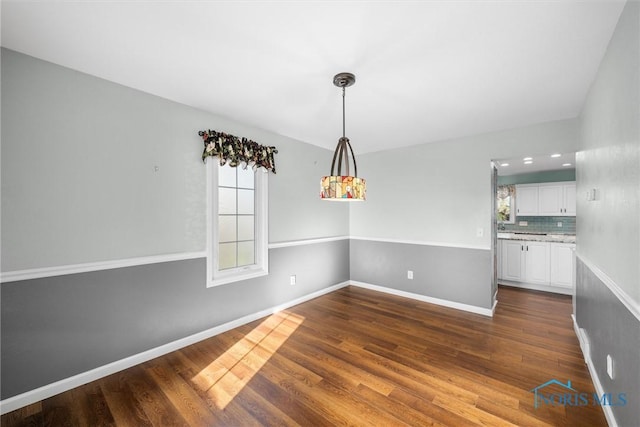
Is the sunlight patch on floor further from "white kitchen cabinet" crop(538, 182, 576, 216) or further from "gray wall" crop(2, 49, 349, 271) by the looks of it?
"white kitchen cabinet" crop(538, 182, 576, 216)

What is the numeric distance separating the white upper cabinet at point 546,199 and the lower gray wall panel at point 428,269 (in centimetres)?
271

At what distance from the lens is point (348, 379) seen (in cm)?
226

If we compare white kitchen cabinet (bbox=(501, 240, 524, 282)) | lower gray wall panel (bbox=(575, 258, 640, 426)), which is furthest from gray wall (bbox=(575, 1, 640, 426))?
white kitchen cabinet (bbox=(501, 240, 524, 282))

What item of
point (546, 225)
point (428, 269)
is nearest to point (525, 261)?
point (546, 225)

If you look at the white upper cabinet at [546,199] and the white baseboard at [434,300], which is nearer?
the white baseboard at [434,300]

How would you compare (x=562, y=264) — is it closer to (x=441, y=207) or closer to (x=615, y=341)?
(x=441, y=207)

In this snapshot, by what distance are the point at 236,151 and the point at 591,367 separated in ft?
13.1

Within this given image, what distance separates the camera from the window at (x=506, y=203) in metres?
5.73

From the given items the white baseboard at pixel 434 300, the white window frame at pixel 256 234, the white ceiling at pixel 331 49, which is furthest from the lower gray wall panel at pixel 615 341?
the white window frame at pixel 256 234

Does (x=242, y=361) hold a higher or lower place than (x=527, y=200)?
lower

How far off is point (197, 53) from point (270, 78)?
59cm

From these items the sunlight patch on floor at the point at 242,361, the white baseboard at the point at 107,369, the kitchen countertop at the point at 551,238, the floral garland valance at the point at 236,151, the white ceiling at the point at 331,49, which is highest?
the white ceiling at the point at 331,49

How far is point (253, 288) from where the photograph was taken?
349 cm

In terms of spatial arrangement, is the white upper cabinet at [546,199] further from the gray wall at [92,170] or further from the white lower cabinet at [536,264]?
the gray wall at [92,170]
